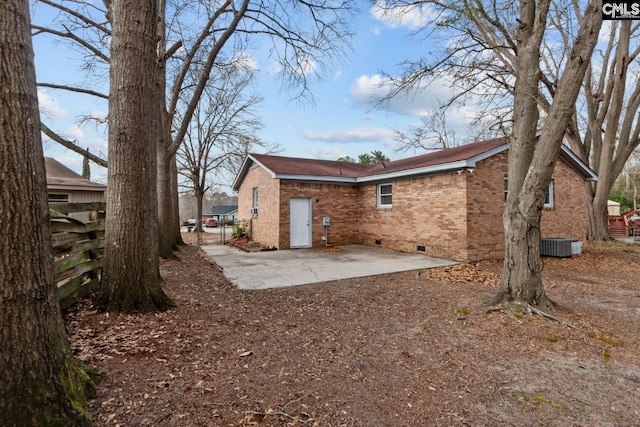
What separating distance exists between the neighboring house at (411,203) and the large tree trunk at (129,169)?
8.03m

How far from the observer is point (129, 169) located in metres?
3.72

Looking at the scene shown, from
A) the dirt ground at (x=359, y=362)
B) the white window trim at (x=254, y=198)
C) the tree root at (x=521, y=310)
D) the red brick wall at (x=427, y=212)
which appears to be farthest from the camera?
the white window trim at (x=254, y=198)

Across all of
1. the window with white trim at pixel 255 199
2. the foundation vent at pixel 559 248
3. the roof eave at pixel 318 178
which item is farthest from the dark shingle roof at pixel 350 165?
the foundation vent at pixel 559 248

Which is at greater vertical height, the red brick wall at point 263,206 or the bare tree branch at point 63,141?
the bare tree branch at point 63,141

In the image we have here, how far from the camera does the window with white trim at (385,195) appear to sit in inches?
486

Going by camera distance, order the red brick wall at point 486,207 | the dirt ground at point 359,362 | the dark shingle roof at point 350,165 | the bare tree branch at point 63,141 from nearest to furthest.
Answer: the dirt ground at point 359,362 < the bare tree branch at point 63,141 < the red brick wall at point 486,207 < the dark shingle roof at point 350,165

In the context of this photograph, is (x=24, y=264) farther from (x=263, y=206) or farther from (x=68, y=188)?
(x=68, y=188)

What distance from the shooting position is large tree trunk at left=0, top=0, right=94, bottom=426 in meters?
1.69

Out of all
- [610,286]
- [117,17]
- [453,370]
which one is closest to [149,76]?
[117,17]

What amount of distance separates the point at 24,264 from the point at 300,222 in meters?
10.7

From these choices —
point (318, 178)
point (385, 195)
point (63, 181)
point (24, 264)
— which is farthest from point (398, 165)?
point (63, 181)

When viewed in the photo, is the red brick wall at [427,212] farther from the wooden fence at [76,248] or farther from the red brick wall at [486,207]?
the wooden fence at [76,248]

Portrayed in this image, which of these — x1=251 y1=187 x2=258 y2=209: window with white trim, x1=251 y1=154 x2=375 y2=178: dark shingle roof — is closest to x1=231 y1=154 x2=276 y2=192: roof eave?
x1=251 y1=154 x2=375 y2=178: dark shingle roof

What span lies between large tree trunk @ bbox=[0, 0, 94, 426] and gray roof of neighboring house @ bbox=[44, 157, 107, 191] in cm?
1478
